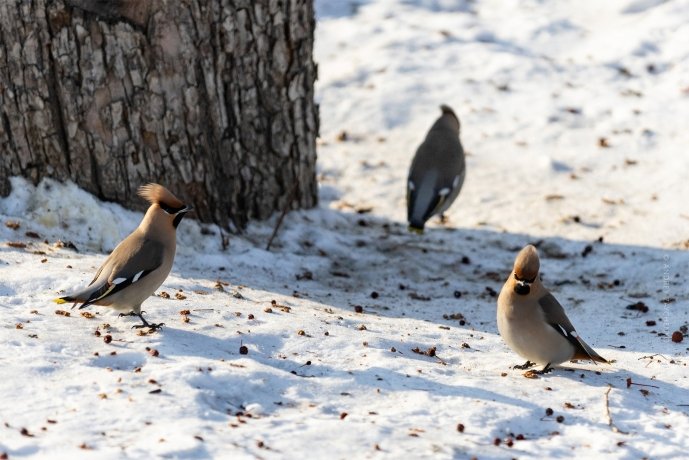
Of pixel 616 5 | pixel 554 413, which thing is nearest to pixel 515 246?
pixel 554 413

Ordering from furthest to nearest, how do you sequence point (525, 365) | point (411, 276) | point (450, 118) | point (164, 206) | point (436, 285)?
point (450, 118), point (411, 276), point (436, 285), point (164, 206), point (525, 365)

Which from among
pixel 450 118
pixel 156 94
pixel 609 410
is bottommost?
pixel 609 410

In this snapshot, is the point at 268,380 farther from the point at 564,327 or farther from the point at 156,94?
the point at 156,94

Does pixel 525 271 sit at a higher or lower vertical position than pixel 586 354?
higher

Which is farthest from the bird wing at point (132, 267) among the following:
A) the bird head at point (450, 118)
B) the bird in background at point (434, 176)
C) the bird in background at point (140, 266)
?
the bird head at point (450, 118)

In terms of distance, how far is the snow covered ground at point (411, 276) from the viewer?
15.0 ft

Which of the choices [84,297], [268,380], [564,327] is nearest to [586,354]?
[564,327]

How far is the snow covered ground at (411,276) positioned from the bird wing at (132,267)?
7.9 inches

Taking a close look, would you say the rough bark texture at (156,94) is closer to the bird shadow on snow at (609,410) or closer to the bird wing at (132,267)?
the bird wing at (132,267)

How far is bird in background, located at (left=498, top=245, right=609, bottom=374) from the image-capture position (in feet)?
17.8

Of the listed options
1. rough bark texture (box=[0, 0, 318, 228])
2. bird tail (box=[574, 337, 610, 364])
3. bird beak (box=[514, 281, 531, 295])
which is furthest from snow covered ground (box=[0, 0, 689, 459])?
bird beak (box=[514, 281, 531, 295])

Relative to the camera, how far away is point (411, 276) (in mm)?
7645

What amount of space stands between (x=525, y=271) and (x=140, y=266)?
6.15ft

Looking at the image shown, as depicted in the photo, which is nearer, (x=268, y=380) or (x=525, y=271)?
(x=268, y=380)
